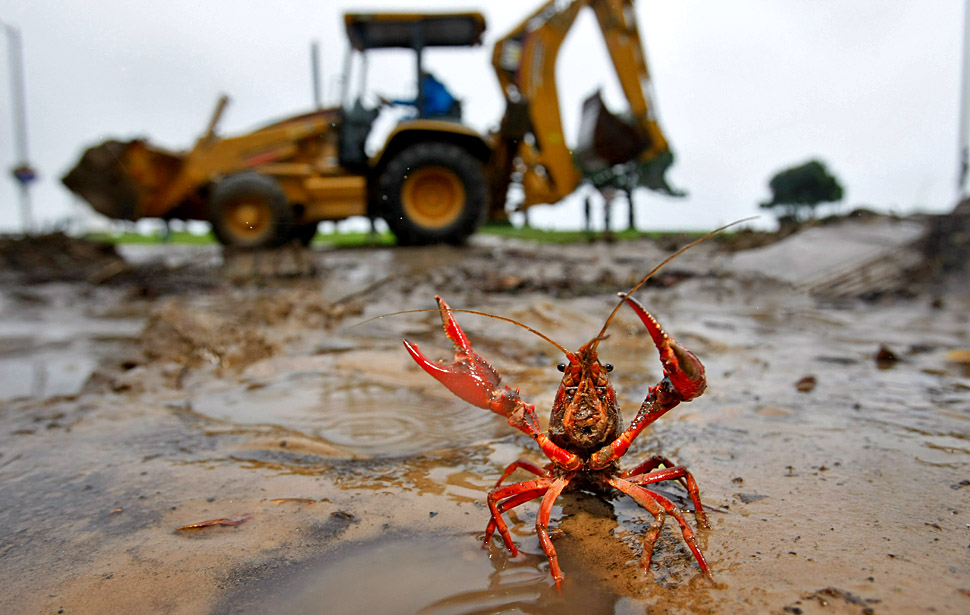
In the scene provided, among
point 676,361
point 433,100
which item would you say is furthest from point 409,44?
point 676,361

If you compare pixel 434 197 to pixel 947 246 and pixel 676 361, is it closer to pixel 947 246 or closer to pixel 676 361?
pixel 947 246

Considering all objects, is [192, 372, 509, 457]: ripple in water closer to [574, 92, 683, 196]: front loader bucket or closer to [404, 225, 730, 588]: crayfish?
[404, 225, 730, 588]: crayfish

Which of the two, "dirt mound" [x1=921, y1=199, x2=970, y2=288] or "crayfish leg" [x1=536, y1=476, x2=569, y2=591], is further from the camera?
"dirt mound" [x1=921, y1=199, x2=970, y2=288]

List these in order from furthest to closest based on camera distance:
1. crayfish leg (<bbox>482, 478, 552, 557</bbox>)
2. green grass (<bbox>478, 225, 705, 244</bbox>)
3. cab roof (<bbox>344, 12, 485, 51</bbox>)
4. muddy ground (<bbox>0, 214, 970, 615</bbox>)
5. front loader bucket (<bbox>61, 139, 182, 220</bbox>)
Result: green grass (<bbox>478, 225, 705, 244</bbox>) < front loader bucket (<bbox>61, 139, 182, 220</bbox>) < cab roof (<bbox>344, 12, 485, 51</bbox>) < crayfish leg (<bbox>482, 478, 552, 557</bbox>) < muddy ground (<bbox>0, 214, 970, 615</bbox>)

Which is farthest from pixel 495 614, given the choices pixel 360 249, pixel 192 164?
pixel 192 164

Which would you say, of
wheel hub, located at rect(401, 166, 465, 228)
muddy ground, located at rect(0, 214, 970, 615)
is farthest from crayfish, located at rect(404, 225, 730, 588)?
wheel hub, located at rect(401, 166, 465, 228)
